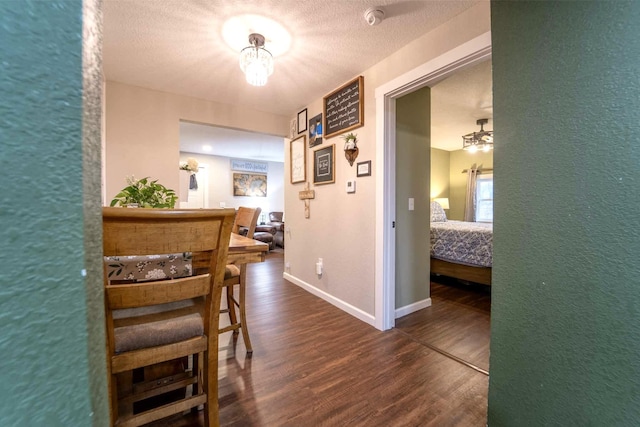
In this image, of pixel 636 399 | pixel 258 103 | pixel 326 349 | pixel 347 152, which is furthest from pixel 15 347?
pixel 258 103

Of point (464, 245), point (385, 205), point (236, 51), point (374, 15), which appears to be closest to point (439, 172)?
point (464, 245)

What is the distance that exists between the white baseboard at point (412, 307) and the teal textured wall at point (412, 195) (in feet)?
0.10

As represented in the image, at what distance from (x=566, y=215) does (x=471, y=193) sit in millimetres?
5472

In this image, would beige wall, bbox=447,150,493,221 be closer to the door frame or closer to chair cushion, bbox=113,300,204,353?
the door frame

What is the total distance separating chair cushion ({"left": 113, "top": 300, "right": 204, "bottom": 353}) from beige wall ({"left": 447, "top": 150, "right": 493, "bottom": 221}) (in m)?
6.26

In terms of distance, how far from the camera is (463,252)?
10.3ft

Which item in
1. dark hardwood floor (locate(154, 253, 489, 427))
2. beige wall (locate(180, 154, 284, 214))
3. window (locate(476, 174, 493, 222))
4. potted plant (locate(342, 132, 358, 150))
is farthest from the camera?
beige wall (locate(180, 154, 284, 214))

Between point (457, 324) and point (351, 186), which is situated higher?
point (351, 186)

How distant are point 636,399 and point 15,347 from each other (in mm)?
1251

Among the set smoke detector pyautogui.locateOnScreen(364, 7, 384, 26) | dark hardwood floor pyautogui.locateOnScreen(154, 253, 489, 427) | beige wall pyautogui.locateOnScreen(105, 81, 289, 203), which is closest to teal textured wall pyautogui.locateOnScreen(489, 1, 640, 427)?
dark hardwood floor pyautogui.locateOnScreen(154, 253, 489, 427)

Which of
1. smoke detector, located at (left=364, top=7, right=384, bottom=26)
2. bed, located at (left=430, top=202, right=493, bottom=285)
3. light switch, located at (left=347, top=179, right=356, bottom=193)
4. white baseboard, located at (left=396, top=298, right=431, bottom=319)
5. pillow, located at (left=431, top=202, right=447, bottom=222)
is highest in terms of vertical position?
smoke detector, located at (left=364, top=7, right=384, bottom=26)

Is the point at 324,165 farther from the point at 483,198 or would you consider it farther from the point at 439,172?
the point at 483,198

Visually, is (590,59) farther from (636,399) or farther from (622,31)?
(636,399)

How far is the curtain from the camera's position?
5582mm
